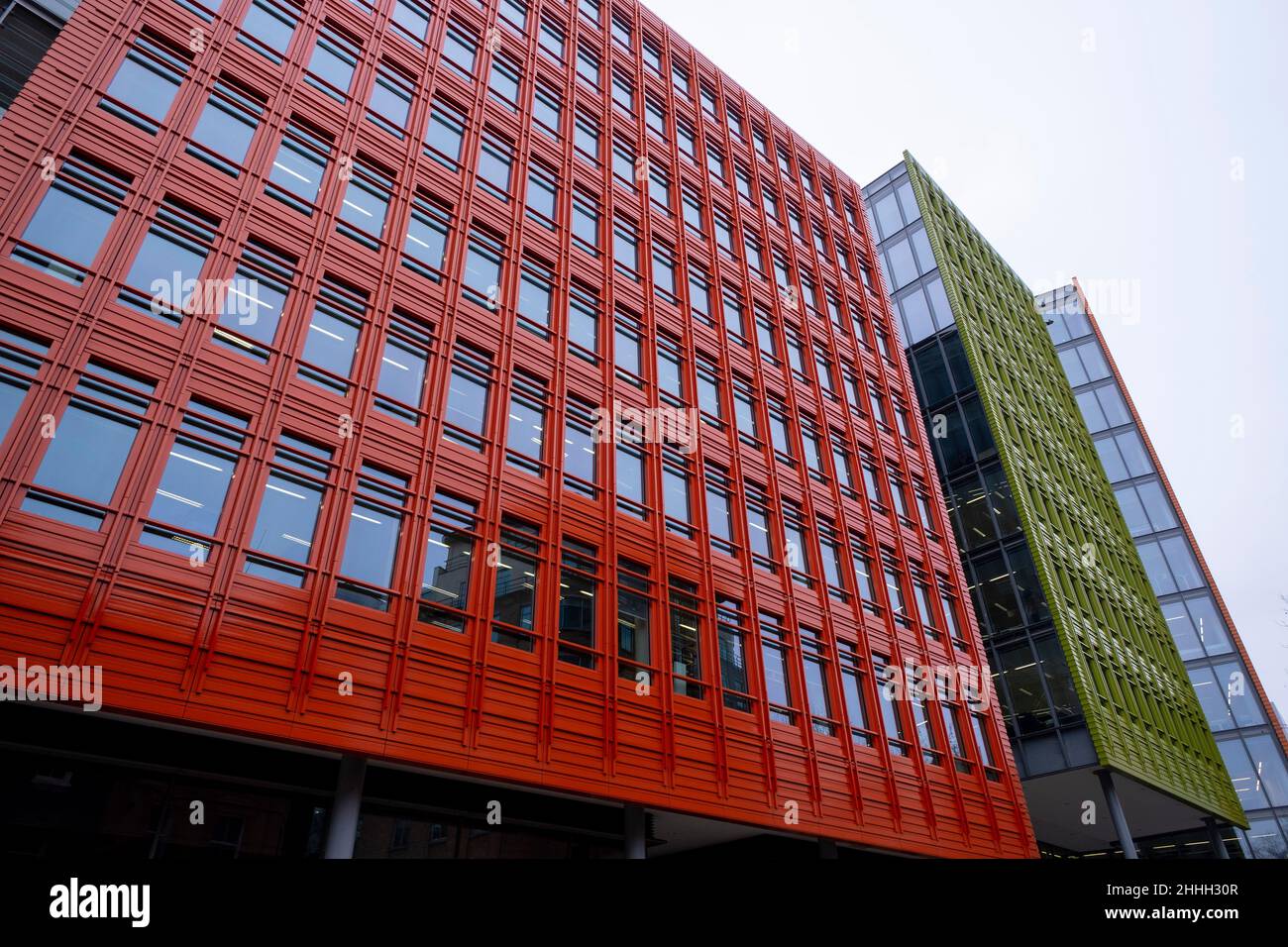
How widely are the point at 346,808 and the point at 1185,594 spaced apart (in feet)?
182

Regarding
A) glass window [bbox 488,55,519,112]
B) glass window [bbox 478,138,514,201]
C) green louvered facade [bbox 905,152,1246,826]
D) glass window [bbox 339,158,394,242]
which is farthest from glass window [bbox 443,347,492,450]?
green louvered facade [bbox 905,152,1246,826]

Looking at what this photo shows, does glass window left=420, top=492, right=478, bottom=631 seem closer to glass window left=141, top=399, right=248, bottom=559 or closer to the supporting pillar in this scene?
glass window left=141, top=399, right=248, bottom=559

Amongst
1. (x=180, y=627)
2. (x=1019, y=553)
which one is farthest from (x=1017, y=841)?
(x=180, y=627)

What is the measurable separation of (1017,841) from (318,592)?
2260 cm

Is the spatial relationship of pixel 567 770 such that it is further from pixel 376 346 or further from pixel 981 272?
pixel 981 272

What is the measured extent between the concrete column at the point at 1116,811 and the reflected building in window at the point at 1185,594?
1587cm

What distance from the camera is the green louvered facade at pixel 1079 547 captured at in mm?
34812

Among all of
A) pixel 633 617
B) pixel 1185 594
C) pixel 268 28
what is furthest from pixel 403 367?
pixel 1185 594

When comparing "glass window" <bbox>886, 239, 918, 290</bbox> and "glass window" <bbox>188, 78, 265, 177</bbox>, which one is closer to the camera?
"glass window" <bbox>188, 78, 265, 177</bbox>

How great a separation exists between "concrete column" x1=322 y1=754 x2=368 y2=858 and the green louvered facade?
26141mm

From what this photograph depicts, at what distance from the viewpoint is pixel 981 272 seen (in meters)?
52.1

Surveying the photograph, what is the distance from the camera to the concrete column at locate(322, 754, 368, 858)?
603 inches

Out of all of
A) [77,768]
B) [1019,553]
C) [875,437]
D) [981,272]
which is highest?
[981,272]

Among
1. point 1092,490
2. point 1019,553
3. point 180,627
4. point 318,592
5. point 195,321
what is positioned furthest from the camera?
point 1092,490
